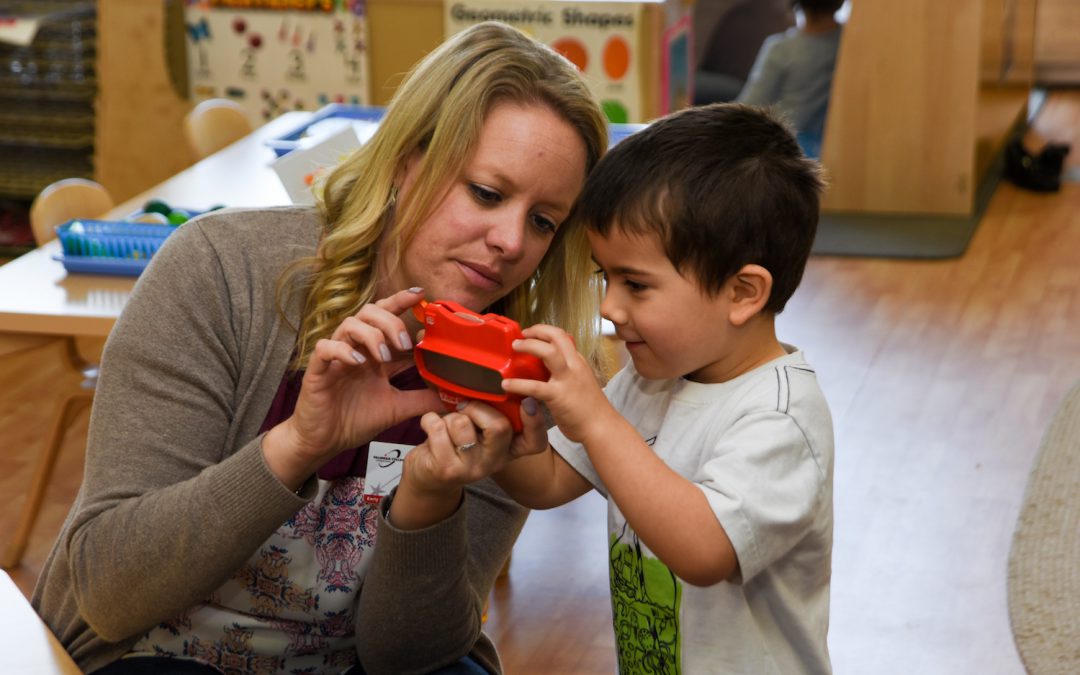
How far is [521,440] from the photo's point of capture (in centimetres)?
126

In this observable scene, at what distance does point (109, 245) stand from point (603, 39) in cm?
168

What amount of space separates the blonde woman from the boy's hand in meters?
0.24

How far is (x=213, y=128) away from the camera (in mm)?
3463

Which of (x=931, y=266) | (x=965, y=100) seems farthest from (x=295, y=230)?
(x=965, y=100)

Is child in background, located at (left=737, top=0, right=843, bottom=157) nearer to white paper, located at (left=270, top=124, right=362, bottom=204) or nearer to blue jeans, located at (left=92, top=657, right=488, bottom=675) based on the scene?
white paper, located at (left=270, top=124, right=362, bottom=204)

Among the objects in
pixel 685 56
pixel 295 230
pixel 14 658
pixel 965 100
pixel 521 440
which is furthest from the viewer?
pixel 965 100

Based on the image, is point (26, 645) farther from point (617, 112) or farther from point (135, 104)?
point (135, 104)

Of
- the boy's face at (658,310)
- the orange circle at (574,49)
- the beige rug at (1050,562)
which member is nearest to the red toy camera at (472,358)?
the boy's face at (658,310)

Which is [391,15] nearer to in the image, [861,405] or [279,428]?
[861,405]

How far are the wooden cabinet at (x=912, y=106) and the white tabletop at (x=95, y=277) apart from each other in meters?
2.69

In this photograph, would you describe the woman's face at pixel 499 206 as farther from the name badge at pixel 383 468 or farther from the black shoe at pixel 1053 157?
the black shoe at pixel 1053 157

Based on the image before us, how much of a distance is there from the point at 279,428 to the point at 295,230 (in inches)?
12.5

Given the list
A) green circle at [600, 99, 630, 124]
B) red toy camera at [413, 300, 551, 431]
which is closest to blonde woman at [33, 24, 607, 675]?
red toy camera at [413, 300, 551, 431]

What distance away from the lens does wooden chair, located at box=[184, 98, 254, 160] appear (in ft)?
11.3
